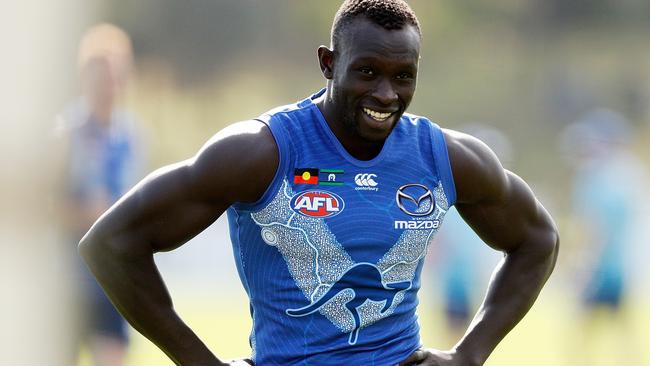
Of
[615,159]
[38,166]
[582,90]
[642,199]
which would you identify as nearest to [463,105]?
[582,90]

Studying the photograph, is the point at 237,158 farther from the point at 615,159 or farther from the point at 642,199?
the point at 642,199

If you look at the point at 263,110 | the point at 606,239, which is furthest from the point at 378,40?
the point at 263,110

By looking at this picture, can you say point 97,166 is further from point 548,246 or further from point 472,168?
point 472,168

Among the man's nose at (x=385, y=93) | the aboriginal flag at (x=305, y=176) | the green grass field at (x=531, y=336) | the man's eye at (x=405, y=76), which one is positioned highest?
the man's eye at (x=405, y=76)

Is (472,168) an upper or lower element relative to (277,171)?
lower

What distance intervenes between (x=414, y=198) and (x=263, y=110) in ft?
55.2

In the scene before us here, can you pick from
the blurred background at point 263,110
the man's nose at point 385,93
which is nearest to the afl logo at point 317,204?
the man's nose at point 385,93

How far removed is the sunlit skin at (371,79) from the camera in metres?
3.97

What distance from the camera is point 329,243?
4.00m

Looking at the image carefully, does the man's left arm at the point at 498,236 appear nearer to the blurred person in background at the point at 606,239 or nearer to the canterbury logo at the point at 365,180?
the canterbury logo at the point at 365,180

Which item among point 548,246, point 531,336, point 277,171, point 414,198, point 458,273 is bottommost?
point 531,336

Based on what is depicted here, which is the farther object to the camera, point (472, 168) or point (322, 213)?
point (472, 168)

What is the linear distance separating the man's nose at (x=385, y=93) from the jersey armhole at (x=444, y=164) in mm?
295

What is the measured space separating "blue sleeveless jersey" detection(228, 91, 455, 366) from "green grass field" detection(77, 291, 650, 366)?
7001mm
